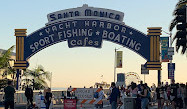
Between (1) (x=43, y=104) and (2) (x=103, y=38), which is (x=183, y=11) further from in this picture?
(2) (x=103, y=38)

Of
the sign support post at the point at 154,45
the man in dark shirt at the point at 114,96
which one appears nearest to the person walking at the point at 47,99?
the man in dark shirt at the point at 114,96

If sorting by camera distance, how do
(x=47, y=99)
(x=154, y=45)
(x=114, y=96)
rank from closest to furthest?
(x=114, y=96) < (x=47, y=99) < (x=154, y=45)

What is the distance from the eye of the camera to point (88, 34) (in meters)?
43.4

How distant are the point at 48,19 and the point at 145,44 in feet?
34.3

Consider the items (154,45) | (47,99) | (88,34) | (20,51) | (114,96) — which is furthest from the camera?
(20,51)

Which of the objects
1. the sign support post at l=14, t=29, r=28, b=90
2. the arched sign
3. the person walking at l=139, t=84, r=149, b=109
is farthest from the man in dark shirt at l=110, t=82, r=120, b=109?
the sign support post at l=14, t=29, r=28, b=90

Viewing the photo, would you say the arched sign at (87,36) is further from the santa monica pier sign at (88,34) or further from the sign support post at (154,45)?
the sign support post at (154,45)

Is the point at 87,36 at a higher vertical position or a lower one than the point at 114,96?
higher

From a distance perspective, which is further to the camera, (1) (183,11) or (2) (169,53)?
(2) (169,53)

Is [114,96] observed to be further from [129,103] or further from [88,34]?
[88,34]

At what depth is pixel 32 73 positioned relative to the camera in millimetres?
56469

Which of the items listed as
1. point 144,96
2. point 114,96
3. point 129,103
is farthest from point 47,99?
point 144,96

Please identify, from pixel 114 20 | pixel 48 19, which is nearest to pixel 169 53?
pixel 114 20

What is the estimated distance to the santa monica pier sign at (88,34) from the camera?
42.4 metres
